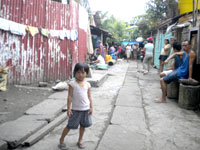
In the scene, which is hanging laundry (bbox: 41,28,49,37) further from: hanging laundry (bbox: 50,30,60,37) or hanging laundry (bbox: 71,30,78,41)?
hanging laundry (bbox: 71,30,78,41)

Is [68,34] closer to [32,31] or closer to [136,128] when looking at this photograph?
[32,31]

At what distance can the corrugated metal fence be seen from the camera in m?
5.94

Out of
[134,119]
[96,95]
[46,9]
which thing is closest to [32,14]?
[46,9]

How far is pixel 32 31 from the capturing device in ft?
21.2

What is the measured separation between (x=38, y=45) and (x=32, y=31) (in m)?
0.52

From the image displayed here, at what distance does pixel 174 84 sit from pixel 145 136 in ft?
8.76

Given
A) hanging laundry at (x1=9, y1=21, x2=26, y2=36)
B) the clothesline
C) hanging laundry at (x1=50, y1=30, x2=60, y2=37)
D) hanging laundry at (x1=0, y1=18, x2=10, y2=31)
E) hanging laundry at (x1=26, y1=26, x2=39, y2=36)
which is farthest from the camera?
hanging laundry at (x1=50, y1=30, x2=60, y2=37)

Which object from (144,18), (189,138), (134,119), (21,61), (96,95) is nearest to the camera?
(189,138)

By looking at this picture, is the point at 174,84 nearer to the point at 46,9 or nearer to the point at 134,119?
the point at 134,119

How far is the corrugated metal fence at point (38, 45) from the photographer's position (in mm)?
5938

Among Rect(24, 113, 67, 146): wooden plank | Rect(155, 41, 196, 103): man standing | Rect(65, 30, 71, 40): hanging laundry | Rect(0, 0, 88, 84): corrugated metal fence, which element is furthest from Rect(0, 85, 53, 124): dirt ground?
Rect(155, 41, 196, 103): man standing

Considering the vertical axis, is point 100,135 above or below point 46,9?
below


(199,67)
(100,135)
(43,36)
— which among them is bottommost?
(100,135)

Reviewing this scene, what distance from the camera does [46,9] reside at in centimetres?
693
